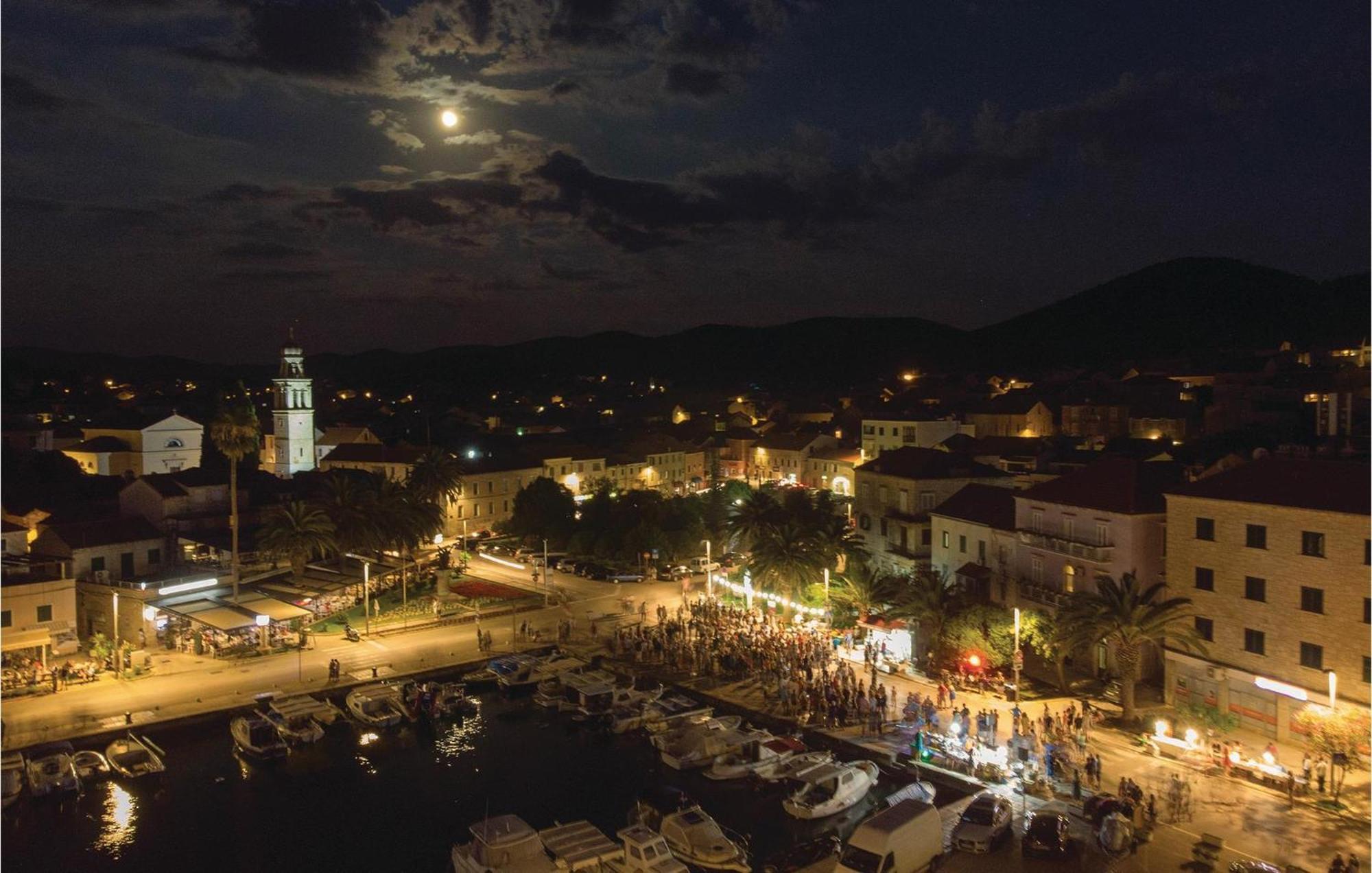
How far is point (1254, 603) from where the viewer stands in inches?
1054

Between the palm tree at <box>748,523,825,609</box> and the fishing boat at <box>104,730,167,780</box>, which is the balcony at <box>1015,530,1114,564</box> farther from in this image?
the fishing boat at <box>104,730,167,780</box>

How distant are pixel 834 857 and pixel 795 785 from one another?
4284mm

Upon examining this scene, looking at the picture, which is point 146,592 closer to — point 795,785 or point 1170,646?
point 795,785

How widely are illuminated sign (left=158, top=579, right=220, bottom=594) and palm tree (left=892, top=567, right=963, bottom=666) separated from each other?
100 feet

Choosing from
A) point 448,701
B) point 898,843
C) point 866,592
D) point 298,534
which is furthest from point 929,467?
point 298,534

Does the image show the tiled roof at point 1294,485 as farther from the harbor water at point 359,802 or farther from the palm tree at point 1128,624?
the harbor water at point 359,802

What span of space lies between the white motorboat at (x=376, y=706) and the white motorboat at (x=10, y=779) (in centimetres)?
954

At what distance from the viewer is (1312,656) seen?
25328mm

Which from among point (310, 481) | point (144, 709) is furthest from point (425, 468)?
point (144, 709)

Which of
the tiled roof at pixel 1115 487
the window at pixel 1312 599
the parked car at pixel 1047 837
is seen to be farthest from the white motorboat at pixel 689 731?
the window at pixel 1312 599

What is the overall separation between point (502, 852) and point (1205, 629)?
21738mm

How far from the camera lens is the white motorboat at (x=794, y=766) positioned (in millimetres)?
25891

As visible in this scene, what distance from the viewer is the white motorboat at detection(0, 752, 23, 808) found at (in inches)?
1007

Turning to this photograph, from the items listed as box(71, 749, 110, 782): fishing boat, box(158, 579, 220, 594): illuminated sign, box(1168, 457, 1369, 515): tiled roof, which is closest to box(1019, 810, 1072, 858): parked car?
box(1168, 457, 1369, 515): tiled roof
